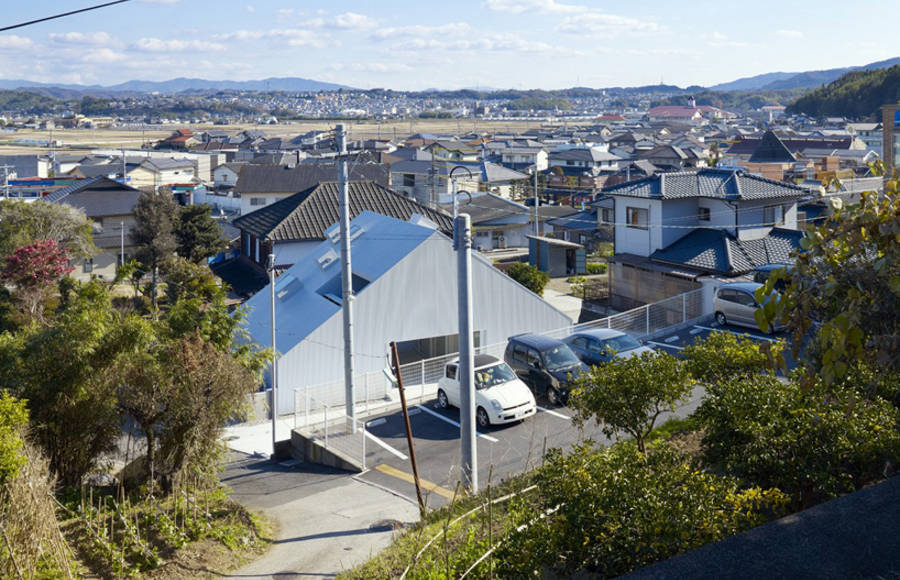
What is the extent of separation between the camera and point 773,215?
25.0 m

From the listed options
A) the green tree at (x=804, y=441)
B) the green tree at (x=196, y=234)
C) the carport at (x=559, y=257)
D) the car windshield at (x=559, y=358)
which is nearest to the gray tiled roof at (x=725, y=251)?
the car windshield at (x=559, y=358)

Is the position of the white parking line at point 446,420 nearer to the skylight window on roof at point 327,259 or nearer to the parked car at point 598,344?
the parked car at point 598,344

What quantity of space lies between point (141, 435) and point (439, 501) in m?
4.04

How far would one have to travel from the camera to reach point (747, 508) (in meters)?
5.74

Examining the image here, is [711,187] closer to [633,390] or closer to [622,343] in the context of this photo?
[622,343]

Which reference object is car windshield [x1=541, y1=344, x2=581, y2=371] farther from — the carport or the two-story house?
the two-story house

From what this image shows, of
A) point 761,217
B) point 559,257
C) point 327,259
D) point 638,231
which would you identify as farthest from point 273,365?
point 559,257

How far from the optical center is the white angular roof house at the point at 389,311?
17797 millimetres

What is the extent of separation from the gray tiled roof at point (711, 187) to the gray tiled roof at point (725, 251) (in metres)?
1.16

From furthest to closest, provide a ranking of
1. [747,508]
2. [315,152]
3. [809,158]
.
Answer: [315,152] → [809,158] → [747,508]

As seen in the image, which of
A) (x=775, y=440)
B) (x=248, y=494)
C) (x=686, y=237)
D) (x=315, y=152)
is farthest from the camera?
(x=315, y=152)

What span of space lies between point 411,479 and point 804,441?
23.4 ft

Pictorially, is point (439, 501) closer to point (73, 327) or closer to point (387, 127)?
point (73, 327)

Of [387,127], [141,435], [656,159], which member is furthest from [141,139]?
[141,435]
